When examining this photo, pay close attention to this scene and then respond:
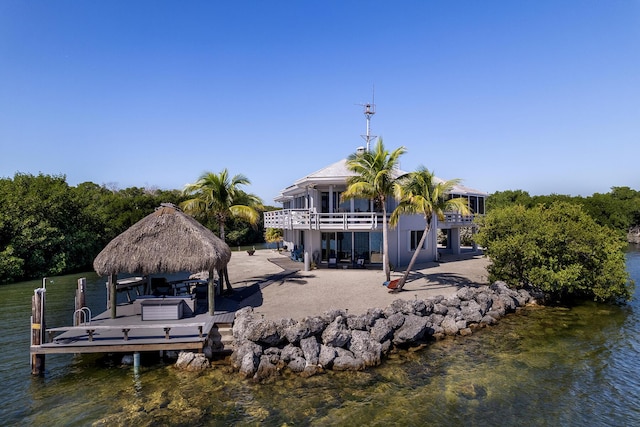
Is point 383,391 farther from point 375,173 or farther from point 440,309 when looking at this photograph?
point 375,173

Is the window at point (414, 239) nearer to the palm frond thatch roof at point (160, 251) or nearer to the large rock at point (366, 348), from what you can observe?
the large rock at point (366, 348)

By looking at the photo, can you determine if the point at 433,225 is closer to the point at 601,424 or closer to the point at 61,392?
the point at 601,424

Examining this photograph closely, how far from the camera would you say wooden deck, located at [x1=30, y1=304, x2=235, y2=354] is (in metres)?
10.9

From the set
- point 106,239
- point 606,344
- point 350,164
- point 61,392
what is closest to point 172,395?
point 61,392

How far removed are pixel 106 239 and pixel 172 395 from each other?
3616 centimetres

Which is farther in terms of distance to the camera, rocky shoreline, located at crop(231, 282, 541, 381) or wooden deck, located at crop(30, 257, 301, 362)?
rocky shoreline, located at crop(231, 282, 541, 381)

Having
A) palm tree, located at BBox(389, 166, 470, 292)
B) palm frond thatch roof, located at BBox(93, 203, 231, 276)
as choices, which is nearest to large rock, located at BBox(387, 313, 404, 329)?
palm tree, located at BBox(389, 166, 470, 292)

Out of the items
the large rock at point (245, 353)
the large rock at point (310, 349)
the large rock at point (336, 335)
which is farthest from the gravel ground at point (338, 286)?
the large rock at point (245, 353)

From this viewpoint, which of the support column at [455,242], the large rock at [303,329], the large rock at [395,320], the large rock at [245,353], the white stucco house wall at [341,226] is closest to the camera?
the large rock at [245,353]

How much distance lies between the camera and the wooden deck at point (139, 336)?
35.8 feet

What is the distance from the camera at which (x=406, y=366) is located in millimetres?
11719

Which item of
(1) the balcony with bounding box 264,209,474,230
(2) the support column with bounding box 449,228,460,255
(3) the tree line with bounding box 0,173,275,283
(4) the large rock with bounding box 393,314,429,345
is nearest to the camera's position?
(4) the large rock with bounding box 393,314,429,345

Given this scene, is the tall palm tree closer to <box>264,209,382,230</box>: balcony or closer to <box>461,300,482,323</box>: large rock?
<box>264,209,382,230</box>: balcony

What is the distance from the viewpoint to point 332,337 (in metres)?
12.0
